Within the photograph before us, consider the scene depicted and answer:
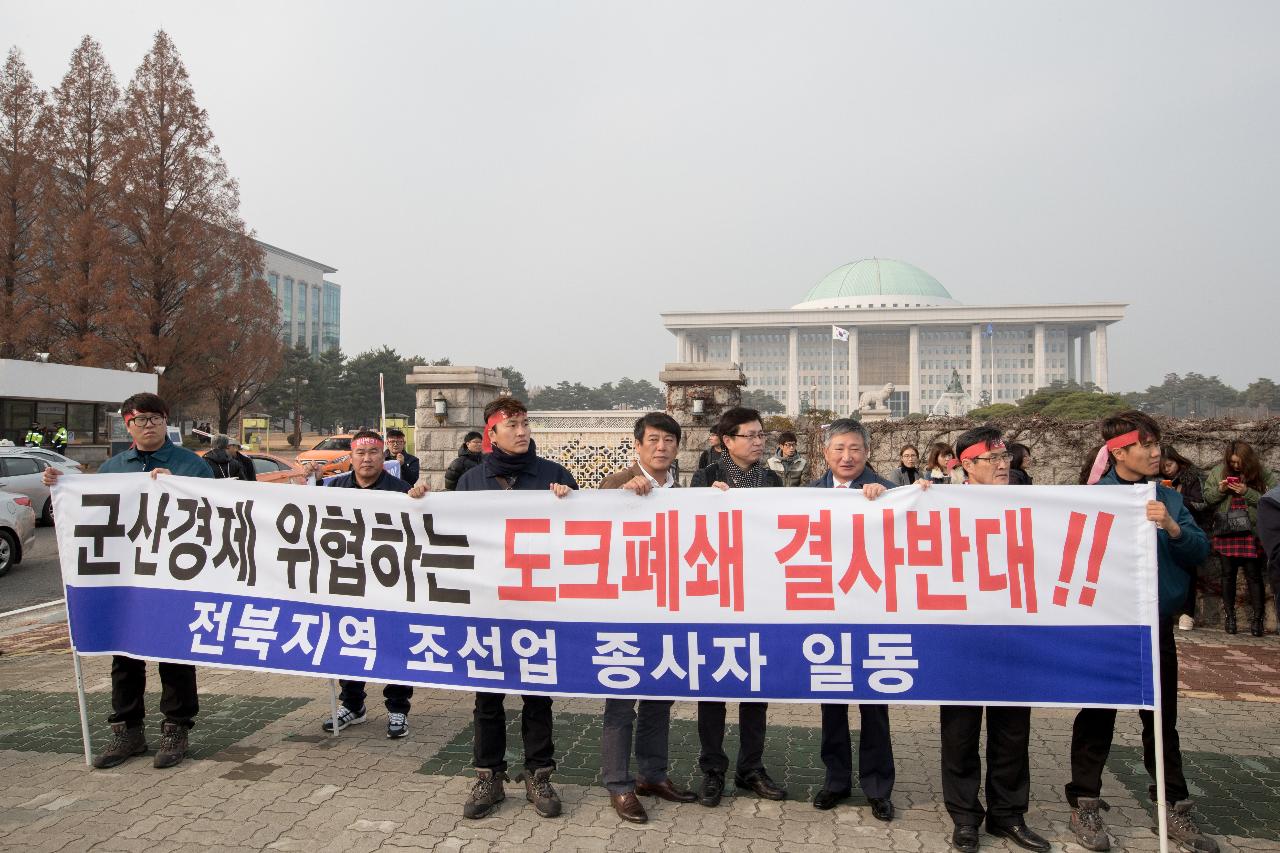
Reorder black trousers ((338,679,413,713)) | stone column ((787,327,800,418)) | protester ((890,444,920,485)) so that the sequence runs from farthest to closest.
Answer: stone column ((787,327,800,418)) < protester ((890,444,920,485)) < black trousers ((338,679,413,713))

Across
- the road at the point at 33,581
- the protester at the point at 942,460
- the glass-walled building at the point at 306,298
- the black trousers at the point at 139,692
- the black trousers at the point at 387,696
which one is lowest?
the road at the point at 33,581

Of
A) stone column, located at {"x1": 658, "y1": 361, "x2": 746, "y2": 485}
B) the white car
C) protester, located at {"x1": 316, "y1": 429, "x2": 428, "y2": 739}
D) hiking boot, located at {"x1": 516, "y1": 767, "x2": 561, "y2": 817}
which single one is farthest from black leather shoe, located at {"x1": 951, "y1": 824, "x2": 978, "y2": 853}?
the white car

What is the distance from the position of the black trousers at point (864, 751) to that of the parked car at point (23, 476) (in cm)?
1384

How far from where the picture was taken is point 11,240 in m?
28.7

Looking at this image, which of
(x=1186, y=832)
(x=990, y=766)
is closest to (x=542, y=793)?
(x=990, y=766)

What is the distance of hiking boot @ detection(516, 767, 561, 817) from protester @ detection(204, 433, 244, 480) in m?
5.08

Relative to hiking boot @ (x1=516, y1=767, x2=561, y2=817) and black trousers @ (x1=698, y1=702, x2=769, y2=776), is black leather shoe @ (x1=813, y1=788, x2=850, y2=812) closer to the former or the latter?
black trousers @ (x1=698, y1=702, x2=769, y2=776)

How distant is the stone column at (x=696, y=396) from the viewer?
10555mm

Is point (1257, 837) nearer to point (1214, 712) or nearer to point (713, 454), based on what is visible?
point (1214, 712)

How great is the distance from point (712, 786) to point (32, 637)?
6471 millimetres

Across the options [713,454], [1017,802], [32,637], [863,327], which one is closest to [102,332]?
[32,637]

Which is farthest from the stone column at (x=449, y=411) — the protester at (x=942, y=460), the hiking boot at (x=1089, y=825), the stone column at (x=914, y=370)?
the stone column at (x=914, y=370)

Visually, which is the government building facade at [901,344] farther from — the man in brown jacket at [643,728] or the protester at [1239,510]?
the man in brown jacket at [643,728]

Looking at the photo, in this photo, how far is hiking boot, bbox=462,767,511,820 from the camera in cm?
361
